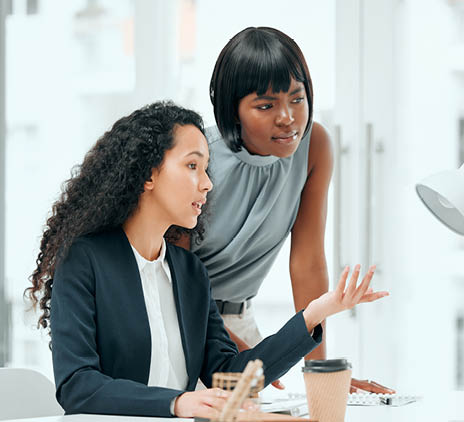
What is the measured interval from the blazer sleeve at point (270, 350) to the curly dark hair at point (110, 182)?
275mm

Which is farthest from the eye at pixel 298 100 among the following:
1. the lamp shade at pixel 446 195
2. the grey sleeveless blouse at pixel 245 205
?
the lamp shade at pixel 446 195

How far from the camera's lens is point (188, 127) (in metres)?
1.27

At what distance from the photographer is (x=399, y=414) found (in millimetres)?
1134

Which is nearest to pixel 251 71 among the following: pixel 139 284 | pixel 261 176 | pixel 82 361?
pixel 261 176

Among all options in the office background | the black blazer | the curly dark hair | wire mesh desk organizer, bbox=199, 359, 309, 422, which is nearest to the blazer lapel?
the black blazer

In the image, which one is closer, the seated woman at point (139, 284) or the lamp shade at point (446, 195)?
the lamp shade at point (446, 195)

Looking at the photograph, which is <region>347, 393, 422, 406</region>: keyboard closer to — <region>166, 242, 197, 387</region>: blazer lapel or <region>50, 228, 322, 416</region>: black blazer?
<region>50, 228, 322, 416</region>: black blazer

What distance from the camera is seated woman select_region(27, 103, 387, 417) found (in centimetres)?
108

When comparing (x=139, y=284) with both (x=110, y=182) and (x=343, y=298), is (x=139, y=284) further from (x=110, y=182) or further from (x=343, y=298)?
(x=343, y=298)

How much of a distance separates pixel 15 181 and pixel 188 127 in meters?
A: 1.77

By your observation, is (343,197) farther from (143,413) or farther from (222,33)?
(143,413)

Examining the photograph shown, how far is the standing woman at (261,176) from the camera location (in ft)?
4.27

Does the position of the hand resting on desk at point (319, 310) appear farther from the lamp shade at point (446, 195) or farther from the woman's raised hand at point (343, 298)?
the lamp shade at point (446, 195)

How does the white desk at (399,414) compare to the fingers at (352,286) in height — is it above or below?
below
